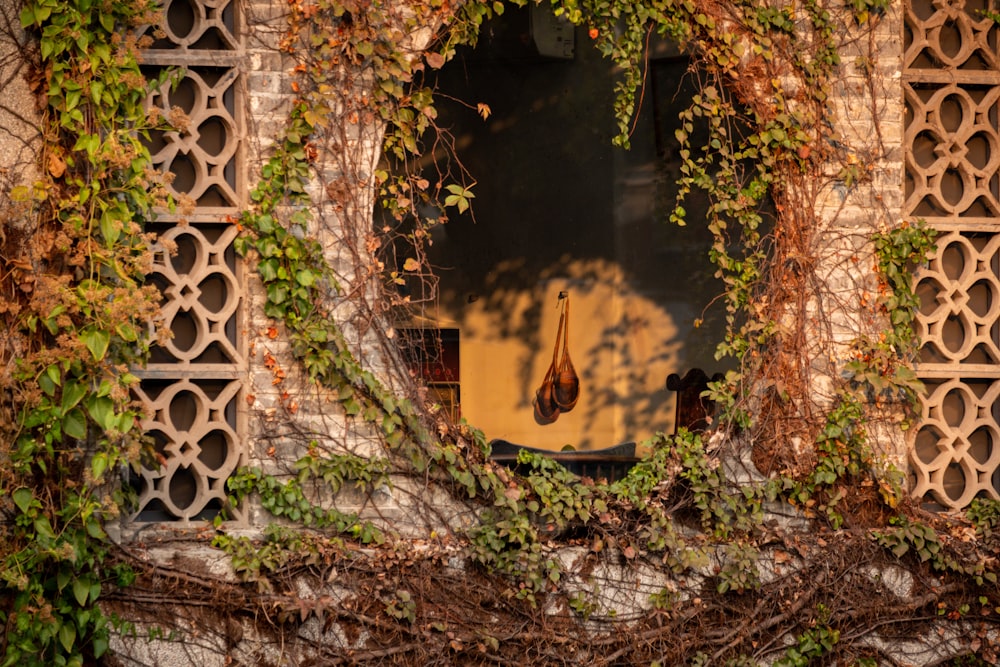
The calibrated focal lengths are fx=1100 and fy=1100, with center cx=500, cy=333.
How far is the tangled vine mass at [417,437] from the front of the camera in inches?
171

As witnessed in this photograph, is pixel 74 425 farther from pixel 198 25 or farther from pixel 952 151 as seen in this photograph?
pixel 952 151

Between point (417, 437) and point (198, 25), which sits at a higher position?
point (198, 25)

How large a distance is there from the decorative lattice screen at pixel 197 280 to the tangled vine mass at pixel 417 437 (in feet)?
0.39

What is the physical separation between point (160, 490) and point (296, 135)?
160 cm

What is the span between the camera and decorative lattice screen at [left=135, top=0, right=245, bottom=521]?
465cm

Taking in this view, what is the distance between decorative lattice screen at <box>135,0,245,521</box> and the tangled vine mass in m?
0.12

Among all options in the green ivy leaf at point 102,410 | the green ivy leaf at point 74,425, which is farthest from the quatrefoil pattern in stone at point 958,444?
the green ivy leaf at point 74,425

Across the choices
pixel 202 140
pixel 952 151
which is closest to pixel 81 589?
pixel 202 140

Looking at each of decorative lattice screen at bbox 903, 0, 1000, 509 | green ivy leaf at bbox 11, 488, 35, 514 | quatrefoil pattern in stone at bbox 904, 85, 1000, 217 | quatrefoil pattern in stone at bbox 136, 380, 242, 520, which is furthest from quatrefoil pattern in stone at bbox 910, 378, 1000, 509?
green ivy leaf at bbox 11, 488, 35, 514

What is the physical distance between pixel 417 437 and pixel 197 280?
3.77 ft

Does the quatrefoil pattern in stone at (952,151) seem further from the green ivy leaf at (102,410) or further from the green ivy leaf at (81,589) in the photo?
the green ivy leaf at (81,589)

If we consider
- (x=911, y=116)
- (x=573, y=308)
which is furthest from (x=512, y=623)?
(x=573, y=308)

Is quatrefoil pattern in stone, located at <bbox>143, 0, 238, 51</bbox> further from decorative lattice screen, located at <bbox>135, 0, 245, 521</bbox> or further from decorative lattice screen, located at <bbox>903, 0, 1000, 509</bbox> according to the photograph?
decorative lattice screen, located at <bbox>903, 0, 1000, 509</bbox>

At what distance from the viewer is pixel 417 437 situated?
476 centimetres
